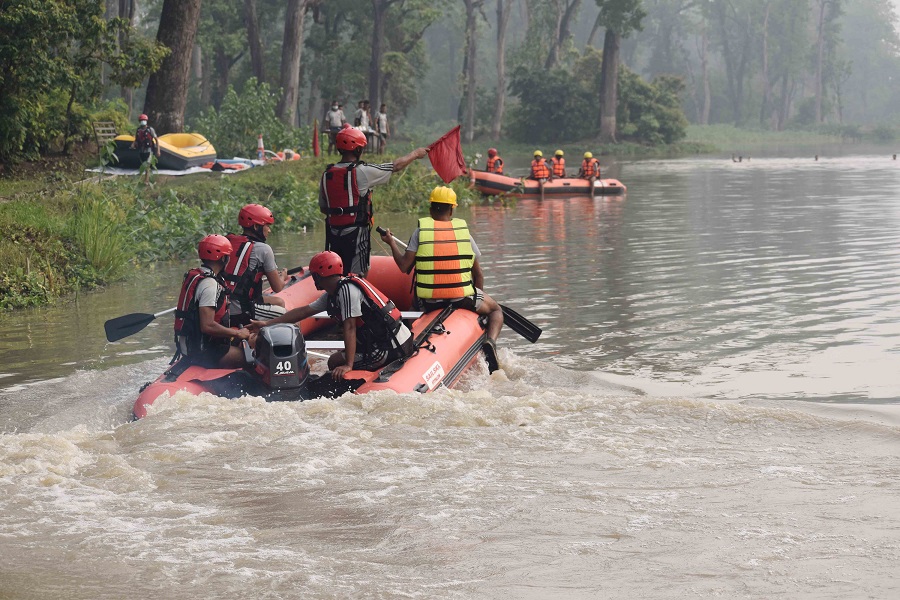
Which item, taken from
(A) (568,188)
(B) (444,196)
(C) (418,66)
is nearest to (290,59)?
(A) (568,188)

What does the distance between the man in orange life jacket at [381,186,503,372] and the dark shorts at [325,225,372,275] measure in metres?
0.42

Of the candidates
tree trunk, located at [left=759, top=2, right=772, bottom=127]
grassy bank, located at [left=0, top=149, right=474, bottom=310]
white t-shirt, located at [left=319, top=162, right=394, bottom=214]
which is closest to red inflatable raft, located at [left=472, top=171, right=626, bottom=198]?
grassy bank, located at [left=0, top=149, right=474, bottom=310]

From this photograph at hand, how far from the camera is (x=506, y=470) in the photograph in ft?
23.3

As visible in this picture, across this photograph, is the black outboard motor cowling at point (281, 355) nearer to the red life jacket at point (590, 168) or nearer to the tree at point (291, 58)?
the red life jacket at point (590, 168)

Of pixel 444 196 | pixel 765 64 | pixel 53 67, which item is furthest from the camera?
pixel 765 64

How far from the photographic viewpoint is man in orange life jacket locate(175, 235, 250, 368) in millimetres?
8477

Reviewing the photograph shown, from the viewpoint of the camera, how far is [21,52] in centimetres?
1966

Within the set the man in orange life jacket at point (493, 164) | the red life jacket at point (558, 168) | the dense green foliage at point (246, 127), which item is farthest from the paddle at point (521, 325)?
the red life jacket at point (558, 168)

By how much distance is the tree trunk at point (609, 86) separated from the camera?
52625 millimetres

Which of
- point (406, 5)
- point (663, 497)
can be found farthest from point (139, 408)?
point (406, 5)

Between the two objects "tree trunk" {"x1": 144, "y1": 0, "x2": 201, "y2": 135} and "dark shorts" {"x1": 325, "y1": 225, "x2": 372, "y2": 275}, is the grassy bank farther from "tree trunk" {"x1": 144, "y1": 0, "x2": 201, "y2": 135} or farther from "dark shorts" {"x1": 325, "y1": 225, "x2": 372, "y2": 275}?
"dark shorts" {"x1": 325, "y1": 225, "x2": 372, "y2": 275}

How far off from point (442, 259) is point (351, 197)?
0.96m

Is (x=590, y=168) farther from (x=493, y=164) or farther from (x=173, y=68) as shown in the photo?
(x=173, y=68)

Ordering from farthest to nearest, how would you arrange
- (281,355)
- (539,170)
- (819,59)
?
(819,59) < (539,170) < (281,355)
